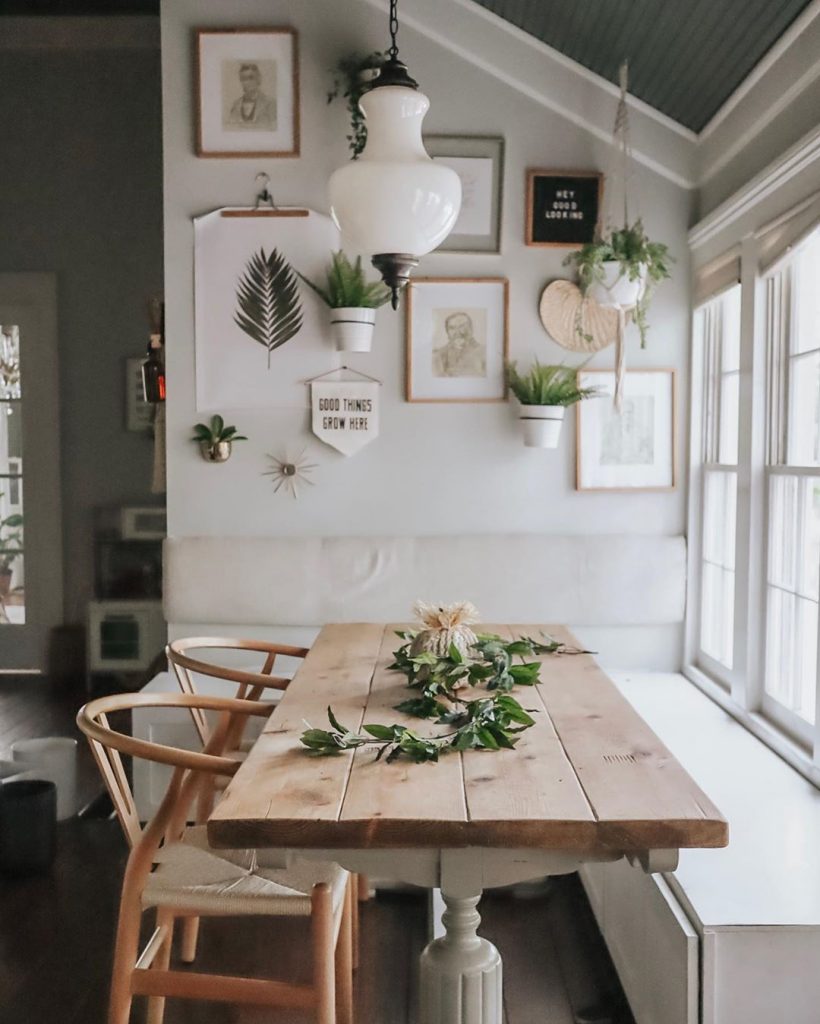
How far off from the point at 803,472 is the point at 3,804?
270 cm

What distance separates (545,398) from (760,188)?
1.07 meters

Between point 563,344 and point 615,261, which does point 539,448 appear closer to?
point 563,344

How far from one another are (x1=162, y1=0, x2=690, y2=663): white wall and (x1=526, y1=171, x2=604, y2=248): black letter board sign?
0.05 metres

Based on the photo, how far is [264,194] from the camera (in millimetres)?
3994

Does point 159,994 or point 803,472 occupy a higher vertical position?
point 803,472

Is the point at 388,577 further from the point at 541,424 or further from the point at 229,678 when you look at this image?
the point at 229,678

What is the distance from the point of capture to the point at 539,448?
13.2ft

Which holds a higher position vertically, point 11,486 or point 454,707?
point 11,486

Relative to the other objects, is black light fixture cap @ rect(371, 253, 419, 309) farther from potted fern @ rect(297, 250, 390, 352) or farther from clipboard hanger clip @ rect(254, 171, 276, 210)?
clipboard hanger clip @ rect(254, 171, 276, 210)

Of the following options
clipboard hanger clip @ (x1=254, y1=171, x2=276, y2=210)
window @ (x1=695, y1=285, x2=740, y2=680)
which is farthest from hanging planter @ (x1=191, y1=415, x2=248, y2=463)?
window @ (x1=695, y1=285, x2=740, y2=680)

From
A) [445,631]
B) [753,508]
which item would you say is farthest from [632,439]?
[445,631]

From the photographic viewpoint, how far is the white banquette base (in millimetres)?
2072

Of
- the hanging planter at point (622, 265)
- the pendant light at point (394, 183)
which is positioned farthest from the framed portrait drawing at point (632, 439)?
the pendant light at point (394, 183)

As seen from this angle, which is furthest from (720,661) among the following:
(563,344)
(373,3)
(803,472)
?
(373,3)
